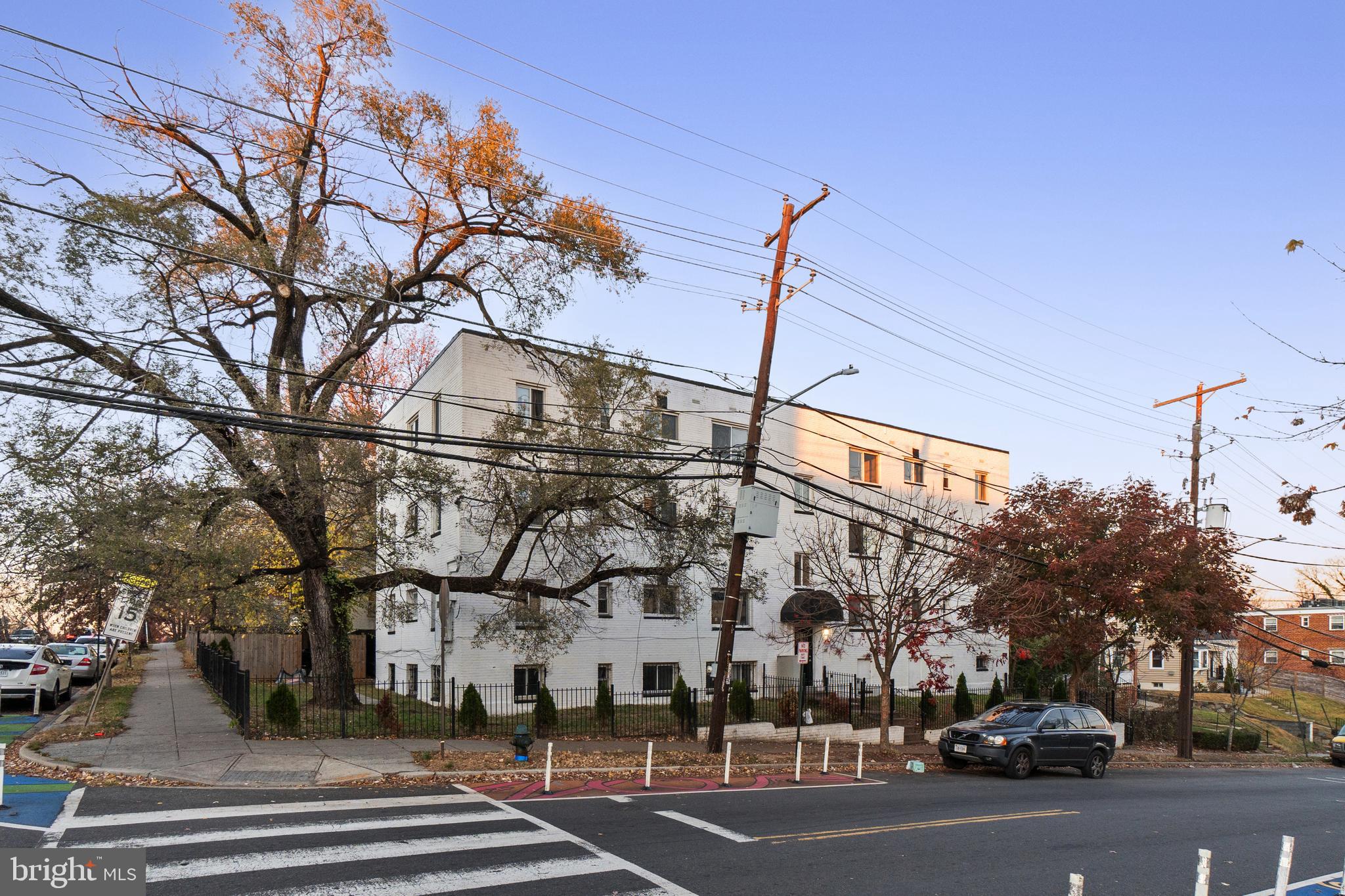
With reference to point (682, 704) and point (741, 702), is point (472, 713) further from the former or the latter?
point (741, 702)

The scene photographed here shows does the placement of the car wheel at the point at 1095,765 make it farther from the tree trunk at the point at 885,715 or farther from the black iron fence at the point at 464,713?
the black iron fence at the point at 464,713

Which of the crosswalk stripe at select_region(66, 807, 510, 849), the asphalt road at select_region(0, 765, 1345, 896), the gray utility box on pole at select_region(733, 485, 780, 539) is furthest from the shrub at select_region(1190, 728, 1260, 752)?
the crosswalk stripe at select_region(66, 807, 510, 849)

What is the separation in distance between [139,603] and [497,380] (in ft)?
39.5

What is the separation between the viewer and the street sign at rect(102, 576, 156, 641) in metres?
17.1

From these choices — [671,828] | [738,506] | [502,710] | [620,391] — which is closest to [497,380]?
[620,391]

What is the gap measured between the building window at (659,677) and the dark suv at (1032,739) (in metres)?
Result: 11.2

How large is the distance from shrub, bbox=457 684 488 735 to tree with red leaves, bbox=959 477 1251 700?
12894 millimetres

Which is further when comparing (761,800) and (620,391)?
(620,391)

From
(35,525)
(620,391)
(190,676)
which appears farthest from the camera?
(190,676)

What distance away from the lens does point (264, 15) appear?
2220 cm

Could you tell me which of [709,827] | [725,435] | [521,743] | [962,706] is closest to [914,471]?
[725,435]

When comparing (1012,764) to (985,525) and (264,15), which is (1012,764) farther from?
(264,15)

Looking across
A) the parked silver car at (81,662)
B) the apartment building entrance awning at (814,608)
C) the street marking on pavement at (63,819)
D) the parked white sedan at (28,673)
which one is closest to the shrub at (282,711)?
the street marking on pavement at (63,819)

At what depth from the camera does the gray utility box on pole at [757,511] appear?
1842cm
